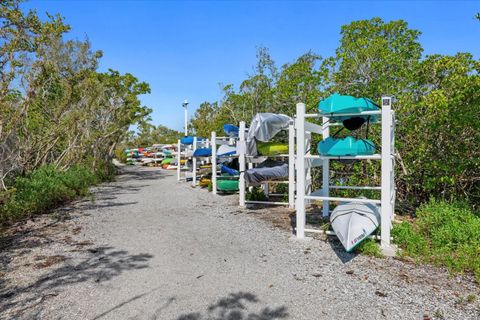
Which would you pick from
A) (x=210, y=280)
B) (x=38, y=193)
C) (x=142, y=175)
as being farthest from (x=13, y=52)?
(x=142, y=175)

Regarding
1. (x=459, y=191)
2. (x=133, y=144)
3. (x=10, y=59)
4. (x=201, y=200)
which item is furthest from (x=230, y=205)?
(x=133, y=144)

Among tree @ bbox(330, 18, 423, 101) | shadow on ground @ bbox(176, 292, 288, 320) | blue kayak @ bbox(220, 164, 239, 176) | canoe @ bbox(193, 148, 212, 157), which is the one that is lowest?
shadow on ground @ bbox(176, 292, 288, 320)

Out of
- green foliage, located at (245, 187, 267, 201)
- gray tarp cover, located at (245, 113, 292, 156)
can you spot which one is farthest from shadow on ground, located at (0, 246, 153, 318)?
green foliage, located at (245, 187, 267, 201)

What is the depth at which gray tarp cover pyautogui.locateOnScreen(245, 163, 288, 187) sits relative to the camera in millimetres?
7953

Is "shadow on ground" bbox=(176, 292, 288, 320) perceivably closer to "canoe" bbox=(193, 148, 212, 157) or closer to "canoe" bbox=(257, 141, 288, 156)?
"canoe" bbox=(257, 141, 288, 156)

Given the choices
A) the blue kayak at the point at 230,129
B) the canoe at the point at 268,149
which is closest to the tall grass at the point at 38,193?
the blue kayak at the point at 230,129

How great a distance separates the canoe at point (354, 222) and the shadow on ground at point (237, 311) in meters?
1.67

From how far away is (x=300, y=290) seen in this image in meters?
3.58

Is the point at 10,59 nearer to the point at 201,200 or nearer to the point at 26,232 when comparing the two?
the point at 26,232

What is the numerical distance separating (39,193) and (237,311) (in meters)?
6.91

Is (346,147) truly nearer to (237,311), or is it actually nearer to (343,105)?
(343,105)

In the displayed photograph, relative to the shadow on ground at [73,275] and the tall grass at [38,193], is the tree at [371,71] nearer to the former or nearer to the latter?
the shadow on ground at [73,275]

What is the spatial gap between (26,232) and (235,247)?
3944mm

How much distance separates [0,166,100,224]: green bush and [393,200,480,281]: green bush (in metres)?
6.54
